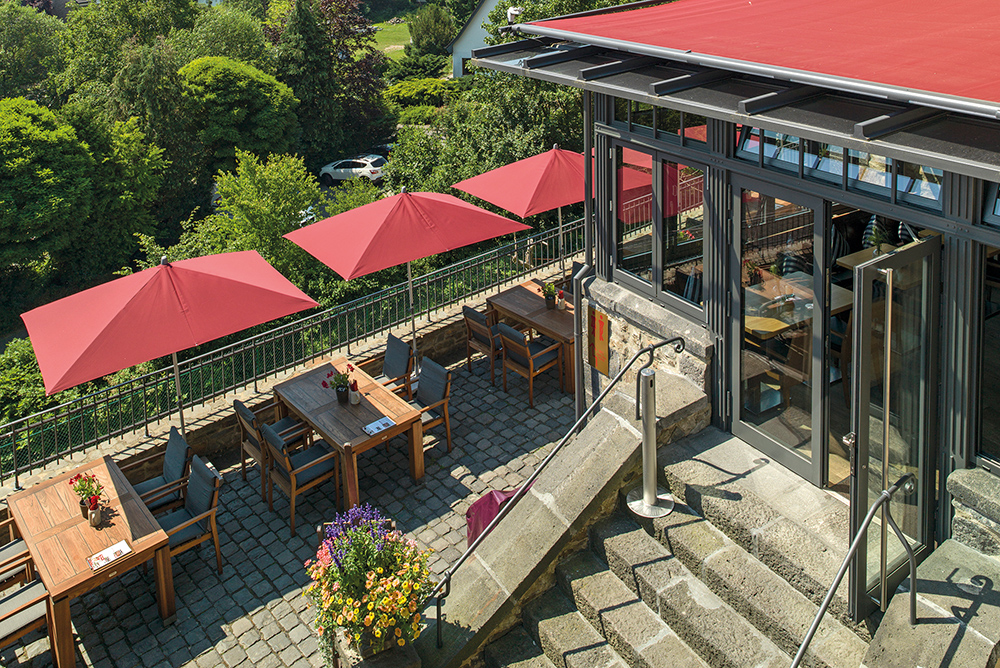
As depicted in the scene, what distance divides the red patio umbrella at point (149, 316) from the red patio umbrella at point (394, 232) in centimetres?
110

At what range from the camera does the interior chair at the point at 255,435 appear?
892 centimetres

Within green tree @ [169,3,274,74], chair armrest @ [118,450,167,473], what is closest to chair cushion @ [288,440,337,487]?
chair armrest @ [118,450,167,473]

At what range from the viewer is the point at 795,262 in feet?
20.4

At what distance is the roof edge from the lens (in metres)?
4.22

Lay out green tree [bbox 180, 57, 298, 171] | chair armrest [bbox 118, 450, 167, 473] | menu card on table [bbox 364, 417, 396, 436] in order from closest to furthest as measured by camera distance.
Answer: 1. menu card on table [bbox 364, 417, 396, 436]
2. chair armrest [bbox 118, 450, 167, 473]
3. green tree [bbox 180, 57, 298, 171]

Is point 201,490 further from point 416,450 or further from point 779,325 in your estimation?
point 779,325

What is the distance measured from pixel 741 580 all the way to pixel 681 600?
41cm

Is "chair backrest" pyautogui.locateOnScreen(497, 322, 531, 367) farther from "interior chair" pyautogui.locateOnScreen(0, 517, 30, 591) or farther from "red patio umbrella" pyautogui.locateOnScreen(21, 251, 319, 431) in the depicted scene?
"interior chair" pyautogui.locateOnScreen(0, 517, 30, 591)

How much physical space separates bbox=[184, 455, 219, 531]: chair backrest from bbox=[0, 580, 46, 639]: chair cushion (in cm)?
139

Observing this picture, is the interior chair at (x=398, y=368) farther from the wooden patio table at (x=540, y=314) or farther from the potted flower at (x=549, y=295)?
the potted flower at (x=549, y=295)

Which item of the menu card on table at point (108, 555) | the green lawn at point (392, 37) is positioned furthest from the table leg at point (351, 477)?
the green lawn at point (392, 37)

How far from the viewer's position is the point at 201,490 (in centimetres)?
800

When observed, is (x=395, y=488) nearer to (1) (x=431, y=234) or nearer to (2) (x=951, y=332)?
(1) (x=431, y=234)

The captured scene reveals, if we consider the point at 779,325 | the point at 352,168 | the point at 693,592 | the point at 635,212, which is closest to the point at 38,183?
the point at 352,168
